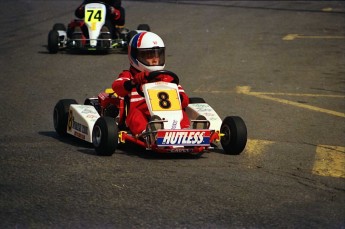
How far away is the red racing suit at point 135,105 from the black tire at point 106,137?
1.35 feet

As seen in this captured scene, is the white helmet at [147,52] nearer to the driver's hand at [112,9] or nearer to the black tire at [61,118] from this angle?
the black tire at [61,118]

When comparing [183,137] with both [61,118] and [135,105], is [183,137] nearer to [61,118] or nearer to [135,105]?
[135,105]

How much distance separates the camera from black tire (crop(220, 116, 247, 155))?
27.4 ft

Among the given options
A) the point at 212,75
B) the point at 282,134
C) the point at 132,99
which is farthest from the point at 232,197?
the point at 212,75

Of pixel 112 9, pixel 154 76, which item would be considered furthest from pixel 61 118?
pixel 112 9

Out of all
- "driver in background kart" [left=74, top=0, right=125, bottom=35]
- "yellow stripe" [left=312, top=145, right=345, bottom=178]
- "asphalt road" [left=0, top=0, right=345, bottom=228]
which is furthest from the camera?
"driver in background kart" [left=74, top=0, right=125, bottom=35]

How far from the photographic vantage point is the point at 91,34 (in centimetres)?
1569

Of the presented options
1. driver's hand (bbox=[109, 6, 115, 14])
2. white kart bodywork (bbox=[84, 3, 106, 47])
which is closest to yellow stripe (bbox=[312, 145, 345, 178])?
white kart bodywork (bbox=[84, 3, 106, 47])

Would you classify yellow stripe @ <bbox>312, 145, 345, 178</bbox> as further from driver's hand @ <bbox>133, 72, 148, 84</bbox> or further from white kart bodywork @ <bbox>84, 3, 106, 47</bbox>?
white kart bodywork @ <bbox>84, 3, 106, 47</bbox>

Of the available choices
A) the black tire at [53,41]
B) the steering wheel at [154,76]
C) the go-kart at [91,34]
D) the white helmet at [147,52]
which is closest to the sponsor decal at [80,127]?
the steering wheel at [154,76]

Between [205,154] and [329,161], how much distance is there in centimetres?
110

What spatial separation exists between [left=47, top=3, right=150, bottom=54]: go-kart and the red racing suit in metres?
6.66

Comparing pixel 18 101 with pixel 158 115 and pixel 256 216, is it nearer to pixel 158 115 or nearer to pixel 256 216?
pixel 158 115

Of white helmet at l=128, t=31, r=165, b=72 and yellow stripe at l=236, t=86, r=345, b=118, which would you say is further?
yellow stripe at l=236, t=86, r=345, b=118
